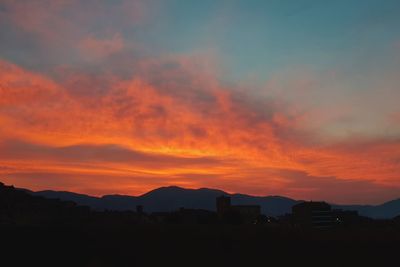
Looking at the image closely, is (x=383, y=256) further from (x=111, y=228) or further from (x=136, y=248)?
(x=111, y=228)

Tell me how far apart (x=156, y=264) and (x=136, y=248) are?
3.37 m

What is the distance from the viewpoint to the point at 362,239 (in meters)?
33.7

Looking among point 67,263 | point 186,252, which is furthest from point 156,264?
point 67,263

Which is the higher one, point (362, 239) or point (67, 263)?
point (362, 239)

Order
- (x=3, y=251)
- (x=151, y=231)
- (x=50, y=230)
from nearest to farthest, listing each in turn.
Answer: (x=3, y=251) → (x=151, y=231) → (x=50, y=230)

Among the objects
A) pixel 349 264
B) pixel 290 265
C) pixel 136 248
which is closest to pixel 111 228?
pixel 136 248

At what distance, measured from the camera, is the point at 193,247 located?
105 ft

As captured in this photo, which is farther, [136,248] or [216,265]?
[136,248]

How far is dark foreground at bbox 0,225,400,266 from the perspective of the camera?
29766 millimetres

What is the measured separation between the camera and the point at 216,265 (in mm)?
29172

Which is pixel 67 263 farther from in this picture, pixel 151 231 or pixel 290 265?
pixel 290 265

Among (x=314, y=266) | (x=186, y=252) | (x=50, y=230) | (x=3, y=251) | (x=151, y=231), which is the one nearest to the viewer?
(x=314, y=266)

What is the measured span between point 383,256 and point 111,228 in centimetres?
2059

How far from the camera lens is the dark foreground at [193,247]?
29766mm
